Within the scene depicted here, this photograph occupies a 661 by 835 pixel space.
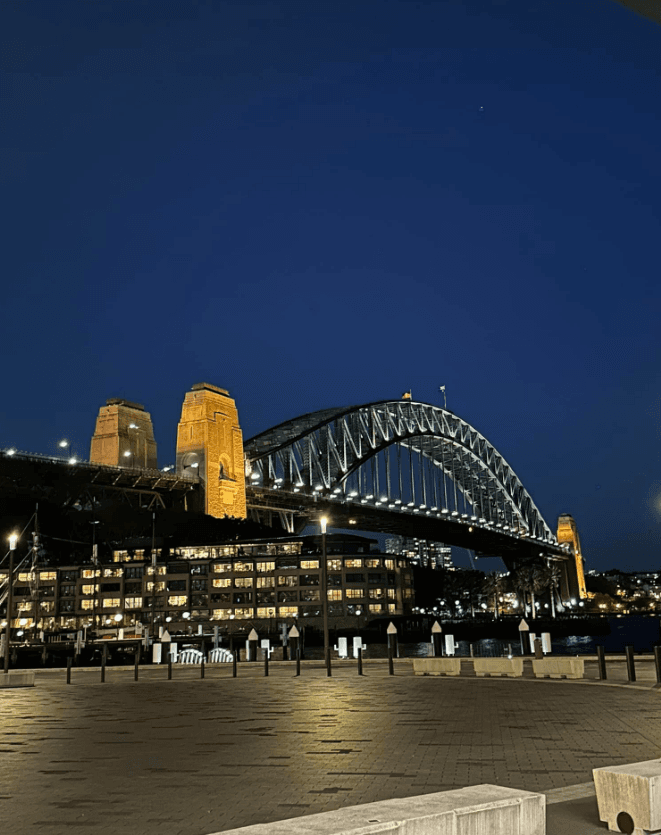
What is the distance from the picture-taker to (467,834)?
7.73 metres

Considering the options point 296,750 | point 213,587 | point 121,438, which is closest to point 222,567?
point 213,587

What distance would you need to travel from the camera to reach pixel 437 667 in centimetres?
3197

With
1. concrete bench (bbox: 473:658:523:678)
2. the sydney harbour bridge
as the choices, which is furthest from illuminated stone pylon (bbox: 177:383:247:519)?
concrete bench (bbox: 473:658:523:678)

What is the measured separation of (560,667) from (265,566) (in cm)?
10680

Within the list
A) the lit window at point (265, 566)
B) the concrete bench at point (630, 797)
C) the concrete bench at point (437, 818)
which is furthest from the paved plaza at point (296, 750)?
the lit window at point (265, 566)

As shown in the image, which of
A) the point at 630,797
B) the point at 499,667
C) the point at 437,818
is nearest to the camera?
the point at 437,818

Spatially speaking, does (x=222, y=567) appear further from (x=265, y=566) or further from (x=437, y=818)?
(x=437, y=818)

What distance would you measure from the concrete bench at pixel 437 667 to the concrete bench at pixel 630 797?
74.5 ft

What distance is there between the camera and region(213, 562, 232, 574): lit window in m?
132

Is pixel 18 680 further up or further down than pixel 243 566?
further down

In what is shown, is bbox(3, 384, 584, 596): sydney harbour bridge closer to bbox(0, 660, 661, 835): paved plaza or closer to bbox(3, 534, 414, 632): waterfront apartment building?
bbox(3, 534, 414, 632): waterfront apartment building

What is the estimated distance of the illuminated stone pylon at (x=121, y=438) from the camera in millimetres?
143875

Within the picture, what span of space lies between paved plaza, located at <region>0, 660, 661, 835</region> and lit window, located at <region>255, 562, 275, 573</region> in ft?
347

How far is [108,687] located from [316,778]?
74.5 ft
